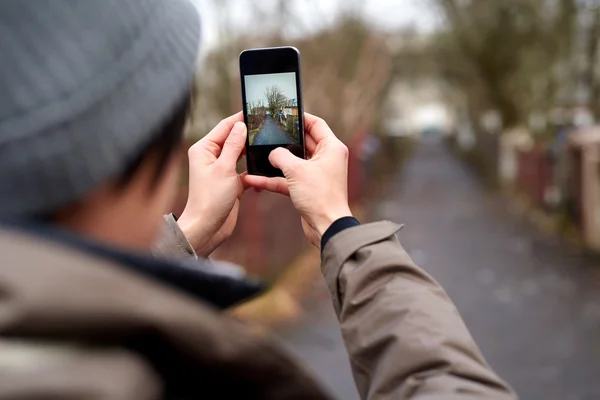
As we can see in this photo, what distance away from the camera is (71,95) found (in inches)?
28.0

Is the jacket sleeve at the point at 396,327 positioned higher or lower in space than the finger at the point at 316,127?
lower

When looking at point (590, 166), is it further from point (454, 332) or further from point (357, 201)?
point (454, 332)

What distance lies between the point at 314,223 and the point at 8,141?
26.2 inches

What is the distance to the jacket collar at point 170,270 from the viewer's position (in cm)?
69

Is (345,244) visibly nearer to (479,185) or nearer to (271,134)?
(271,134)

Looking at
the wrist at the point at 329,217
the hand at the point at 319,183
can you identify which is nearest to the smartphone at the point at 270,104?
the hand at the point at 319,183

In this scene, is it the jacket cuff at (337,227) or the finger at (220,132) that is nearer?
the jacket cuff at (337,227)

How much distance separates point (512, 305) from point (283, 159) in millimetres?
6022

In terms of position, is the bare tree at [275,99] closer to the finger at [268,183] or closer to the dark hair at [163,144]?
the finger at [268,183]

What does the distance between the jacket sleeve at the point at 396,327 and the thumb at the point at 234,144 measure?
1.21 feet

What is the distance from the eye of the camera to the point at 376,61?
1722cm

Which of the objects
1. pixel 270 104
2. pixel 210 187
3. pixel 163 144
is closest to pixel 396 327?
pixel 163 144

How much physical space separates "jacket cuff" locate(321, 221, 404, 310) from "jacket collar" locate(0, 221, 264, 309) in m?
0.34

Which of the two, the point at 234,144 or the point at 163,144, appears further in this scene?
the point at 234,144
